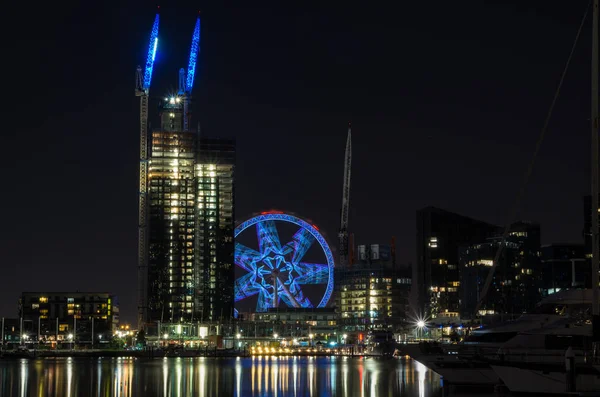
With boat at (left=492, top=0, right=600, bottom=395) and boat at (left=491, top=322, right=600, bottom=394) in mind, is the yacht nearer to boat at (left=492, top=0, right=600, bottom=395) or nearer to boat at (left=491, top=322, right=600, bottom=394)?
boat at (left=492, top=0, right=600, bottom=395)

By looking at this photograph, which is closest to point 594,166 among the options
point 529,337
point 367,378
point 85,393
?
point 529,337

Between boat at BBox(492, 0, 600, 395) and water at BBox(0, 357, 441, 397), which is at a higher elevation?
boat at BBox(492, 0, 600, 395)

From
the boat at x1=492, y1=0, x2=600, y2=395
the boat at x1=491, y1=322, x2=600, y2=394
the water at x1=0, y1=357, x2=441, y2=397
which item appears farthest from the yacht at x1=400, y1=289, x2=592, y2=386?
the water at x1=0, y1=357, x2=441, y2=397

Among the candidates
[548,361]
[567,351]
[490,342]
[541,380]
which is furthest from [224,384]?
[567,351]

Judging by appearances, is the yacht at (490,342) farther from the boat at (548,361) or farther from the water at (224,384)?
the water at (224,384)

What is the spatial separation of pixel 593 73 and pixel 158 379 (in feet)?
199

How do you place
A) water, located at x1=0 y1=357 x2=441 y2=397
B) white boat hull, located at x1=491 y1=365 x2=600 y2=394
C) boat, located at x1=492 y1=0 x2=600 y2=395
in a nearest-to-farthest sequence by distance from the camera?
boat, located at x1=492 y1=0 x2=600 y2=395 < white boat hull, located at x1=491 y1=365 x2=600 y2=394 < water, located at x1=0 y1=357 x2=441 y2=397

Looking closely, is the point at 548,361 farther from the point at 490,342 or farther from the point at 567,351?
the point at 490,342

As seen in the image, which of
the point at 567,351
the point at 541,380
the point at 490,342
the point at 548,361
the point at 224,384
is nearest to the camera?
the point at 567,351

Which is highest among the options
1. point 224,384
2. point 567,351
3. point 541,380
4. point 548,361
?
point 567,351

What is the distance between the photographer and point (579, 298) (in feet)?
248

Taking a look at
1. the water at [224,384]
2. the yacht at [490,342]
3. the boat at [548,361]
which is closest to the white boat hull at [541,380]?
the boat at [548,361]

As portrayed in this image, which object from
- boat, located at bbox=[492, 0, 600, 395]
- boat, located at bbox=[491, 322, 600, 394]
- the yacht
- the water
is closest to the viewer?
boat, located at bbox=[492, 0, 600, 395]

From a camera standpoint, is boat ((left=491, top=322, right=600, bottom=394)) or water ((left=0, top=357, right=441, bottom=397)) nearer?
boat ((left=491, top=322, right=600, bottom=394))
